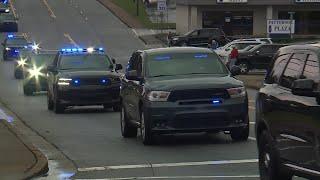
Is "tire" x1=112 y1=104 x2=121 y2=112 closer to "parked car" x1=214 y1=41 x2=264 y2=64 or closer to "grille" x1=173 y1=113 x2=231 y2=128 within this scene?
"grille" x1=173 y1=113 x2=231 y2=128

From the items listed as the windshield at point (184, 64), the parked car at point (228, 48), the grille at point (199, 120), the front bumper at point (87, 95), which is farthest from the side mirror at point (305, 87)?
the parked car at point (228, 48)

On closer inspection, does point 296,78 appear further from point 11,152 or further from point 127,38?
point 127,38

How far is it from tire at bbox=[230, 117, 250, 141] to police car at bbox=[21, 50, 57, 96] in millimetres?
16057

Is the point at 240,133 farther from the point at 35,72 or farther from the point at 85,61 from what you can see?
the point at 35,72

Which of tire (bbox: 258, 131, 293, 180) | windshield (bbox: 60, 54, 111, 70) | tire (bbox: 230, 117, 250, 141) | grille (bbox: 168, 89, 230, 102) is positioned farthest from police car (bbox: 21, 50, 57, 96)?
tire (bbox: 258, 131, 293, 180)

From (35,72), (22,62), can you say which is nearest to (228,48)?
(22,62)

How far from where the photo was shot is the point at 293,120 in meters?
8.24

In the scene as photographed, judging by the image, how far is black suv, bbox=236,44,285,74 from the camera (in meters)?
38.4

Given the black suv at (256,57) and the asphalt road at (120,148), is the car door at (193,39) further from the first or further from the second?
the asphalt road at (120,148)

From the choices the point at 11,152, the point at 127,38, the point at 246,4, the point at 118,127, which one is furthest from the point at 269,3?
the point at 11,152

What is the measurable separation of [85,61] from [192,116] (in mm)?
9497

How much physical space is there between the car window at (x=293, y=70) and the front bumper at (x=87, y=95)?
1231 centimetres

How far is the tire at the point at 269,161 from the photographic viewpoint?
881 centimetres

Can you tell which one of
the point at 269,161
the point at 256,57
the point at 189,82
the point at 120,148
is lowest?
the point at 256,57
